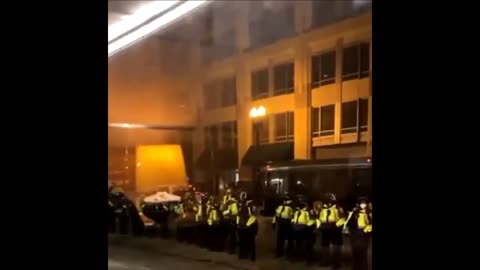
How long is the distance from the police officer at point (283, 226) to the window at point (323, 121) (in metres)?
1.20

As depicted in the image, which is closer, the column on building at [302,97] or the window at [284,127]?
the column on building at [302,97]

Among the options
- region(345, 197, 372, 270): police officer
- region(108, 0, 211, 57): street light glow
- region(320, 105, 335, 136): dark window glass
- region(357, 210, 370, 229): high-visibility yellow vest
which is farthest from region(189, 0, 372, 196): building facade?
region(357, 210, 370, 229): high-visibility yellow vest

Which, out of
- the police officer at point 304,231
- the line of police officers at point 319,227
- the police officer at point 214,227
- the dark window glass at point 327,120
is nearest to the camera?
the line of police officers at point 319,227

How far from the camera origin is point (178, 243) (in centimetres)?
712

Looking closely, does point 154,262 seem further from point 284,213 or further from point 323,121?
point 323,121

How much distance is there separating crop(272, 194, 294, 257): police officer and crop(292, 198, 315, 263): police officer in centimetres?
8

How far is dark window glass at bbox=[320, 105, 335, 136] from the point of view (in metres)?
7.85

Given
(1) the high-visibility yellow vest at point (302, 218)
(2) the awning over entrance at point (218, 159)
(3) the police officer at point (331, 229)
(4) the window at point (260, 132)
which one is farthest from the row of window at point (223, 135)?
(3) the police officer at point (331, 229)

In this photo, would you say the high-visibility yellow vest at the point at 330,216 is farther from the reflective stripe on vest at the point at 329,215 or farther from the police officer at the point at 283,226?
the police officer at the point at 283,226

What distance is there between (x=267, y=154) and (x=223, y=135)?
0.83 meters

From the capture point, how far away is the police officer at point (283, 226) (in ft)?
21.7

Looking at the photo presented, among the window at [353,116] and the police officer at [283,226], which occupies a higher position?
the window at [353,116]
